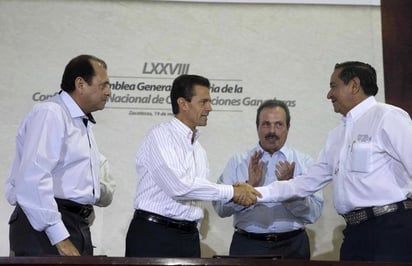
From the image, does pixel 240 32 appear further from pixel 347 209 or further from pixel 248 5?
pixel 347 209

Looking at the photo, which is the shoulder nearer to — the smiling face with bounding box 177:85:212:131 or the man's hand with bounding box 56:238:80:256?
the smiling face with bounding box 177:85:212:131

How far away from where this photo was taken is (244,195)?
4.52m

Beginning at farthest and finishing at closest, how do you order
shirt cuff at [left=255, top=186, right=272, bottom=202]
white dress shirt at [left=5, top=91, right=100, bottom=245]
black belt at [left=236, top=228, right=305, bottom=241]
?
black belt at [left=236, top=228, right=305, bottom=241], shirt cuff at [left=255, top=186, right=272, bottom=202], white dress shirt at [left=5, top=91, right=100, bottom=245]

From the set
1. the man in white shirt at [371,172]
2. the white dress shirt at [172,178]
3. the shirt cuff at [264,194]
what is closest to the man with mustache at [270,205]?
the shirt cuff at [264,194]

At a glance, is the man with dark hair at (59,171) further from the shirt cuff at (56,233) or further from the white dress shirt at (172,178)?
the white dress shirt at (172,178)

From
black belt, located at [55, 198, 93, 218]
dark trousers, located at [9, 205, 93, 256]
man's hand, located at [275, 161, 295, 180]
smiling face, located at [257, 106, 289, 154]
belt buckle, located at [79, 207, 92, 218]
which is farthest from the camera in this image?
smiling face, located at [257, 106, 289, 154]

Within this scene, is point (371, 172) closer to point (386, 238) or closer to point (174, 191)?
point (386, 238)

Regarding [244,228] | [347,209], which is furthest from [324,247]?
[347,209]

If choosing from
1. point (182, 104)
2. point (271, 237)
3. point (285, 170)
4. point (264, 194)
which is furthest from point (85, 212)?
point (285, 170)

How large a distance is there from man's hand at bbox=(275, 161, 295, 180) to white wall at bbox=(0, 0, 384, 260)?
2.15ft

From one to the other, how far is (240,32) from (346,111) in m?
1.50

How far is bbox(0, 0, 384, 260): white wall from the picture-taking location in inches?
218

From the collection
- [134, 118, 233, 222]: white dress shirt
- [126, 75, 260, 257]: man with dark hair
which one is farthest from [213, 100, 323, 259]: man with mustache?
[134, 118, 233, 222]: white dress shirt

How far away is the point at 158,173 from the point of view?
13.9 feet
